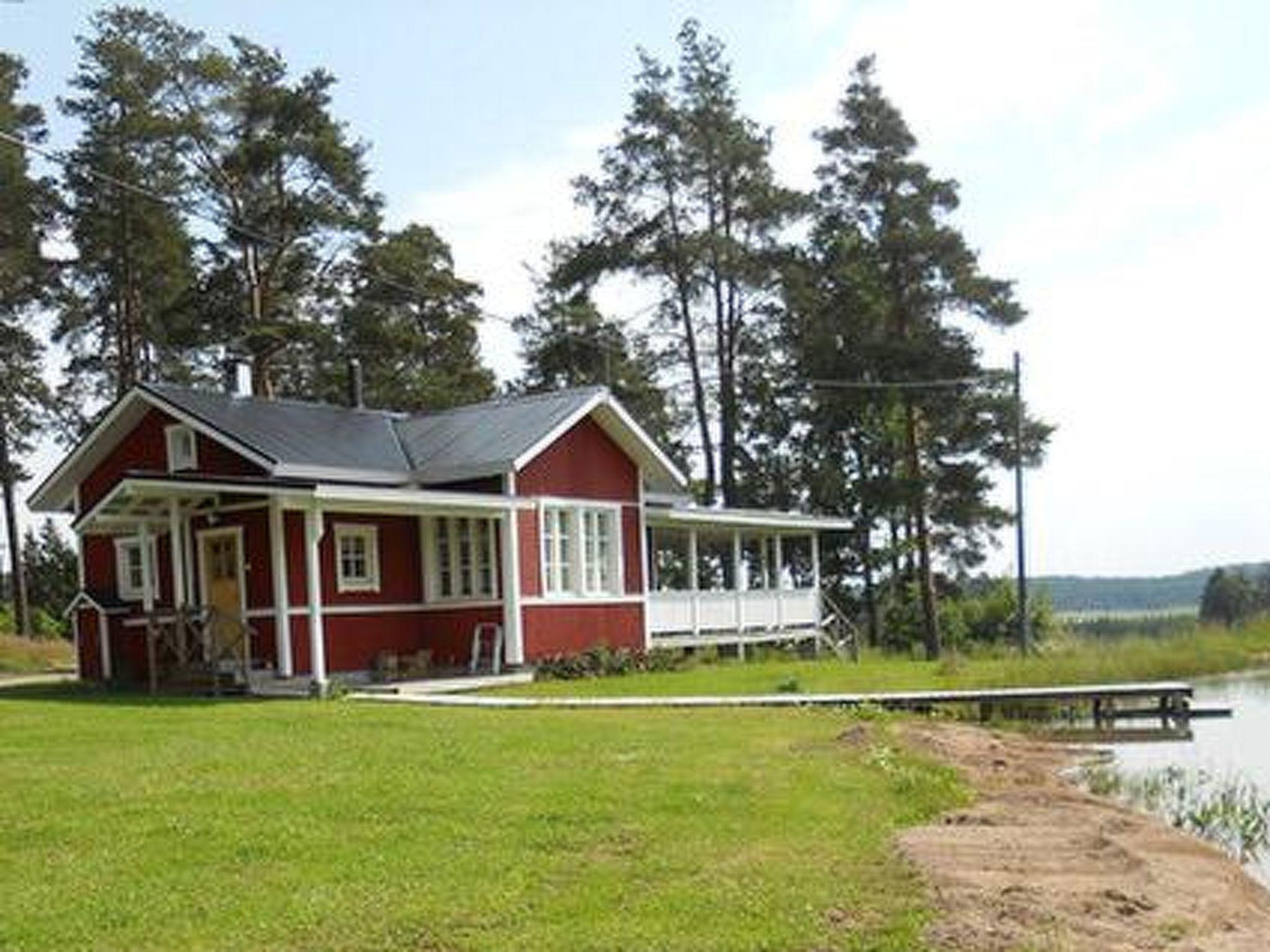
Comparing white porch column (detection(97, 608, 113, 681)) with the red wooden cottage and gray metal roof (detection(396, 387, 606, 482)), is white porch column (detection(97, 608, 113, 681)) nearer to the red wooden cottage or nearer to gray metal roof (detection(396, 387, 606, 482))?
the red wooden cottage

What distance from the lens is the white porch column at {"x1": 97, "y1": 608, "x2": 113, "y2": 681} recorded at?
999 inches

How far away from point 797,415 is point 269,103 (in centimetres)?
1637

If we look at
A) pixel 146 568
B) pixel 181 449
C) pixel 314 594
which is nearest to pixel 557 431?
pixel 314 594

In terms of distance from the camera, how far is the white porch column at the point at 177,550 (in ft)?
73.4

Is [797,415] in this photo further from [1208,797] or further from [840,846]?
[840,846]

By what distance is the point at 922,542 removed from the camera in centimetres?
3981

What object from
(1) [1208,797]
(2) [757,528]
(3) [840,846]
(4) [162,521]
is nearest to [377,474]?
(4) [162,521]

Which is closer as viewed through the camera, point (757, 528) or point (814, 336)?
point (757, 528)

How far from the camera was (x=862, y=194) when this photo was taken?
41.6 meters

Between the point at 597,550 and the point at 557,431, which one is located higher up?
the point at 557,431

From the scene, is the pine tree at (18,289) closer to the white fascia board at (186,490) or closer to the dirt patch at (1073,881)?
the white fascia board at (186,490)

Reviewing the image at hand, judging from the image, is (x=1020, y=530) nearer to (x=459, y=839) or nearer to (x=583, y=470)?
(x=583, y=470)

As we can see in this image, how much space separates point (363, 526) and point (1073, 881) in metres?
16.8

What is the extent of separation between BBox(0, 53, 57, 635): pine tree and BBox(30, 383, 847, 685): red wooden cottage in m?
13.3
